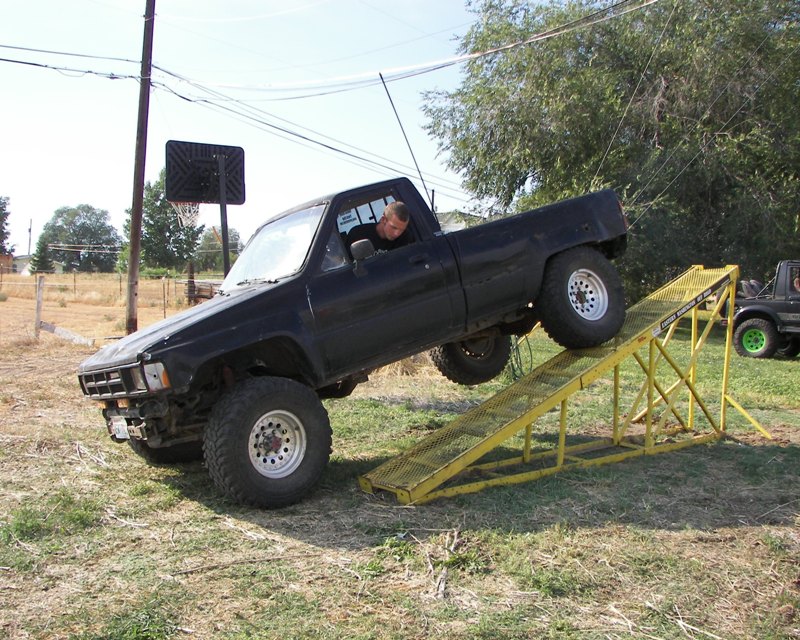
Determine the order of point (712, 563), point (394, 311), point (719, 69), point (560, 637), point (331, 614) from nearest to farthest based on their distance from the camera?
point (560, 637) < point (331, 614) < point (712, 563) < point (394, 311) < point (719, 69)

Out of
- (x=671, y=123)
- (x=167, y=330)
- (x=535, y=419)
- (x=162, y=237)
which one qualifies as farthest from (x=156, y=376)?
(x=162, y=237)

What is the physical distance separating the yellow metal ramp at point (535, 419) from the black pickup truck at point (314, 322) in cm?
28

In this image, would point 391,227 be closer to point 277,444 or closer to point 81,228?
point 277,444

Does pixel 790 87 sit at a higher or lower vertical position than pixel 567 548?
higher

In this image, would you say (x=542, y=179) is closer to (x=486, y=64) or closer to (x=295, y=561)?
(x=486, y=64)

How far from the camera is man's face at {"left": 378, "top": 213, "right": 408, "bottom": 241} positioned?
5.74 m

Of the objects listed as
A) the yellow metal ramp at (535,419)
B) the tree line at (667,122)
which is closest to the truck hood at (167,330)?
the yellow metal ramp at (535,419)

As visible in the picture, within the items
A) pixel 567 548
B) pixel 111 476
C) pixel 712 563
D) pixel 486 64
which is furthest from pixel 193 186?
pixel 486 64

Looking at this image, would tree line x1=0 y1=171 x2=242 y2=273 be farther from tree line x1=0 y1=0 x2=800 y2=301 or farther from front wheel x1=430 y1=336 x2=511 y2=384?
front wheel x1=430 y1=336 x2=511 y2=384

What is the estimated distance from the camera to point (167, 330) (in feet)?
16.8

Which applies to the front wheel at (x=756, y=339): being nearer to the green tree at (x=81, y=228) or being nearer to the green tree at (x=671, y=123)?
the green tree at (x=671, y=123)

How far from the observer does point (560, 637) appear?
3.30 metres

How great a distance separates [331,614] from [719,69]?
19.5 metres

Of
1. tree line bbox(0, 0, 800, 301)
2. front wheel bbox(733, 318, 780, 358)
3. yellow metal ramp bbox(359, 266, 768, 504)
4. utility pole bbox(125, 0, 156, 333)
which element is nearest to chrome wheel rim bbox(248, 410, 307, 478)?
yellow metal ramp bbox(359, 266, 768, 504)
